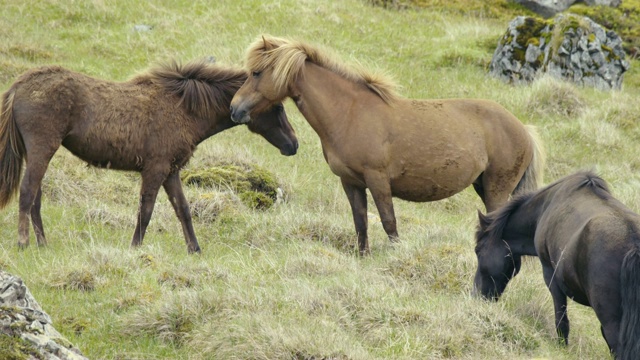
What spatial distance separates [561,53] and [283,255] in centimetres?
1159

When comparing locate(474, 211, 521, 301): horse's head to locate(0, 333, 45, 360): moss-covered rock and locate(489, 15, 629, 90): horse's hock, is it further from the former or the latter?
locate(489, 15, 629, 90): horse's hock

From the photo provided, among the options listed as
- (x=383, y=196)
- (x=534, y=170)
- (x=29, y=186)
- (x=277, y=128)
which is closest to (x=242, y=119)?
(x=277, y=128)

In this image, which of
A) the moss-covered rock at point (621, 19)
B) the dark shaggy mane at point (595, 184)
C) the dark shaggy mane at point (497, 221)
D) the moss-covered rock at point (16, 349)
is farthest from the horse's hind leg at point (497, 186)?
the moss-covered rock at point (621, 19)

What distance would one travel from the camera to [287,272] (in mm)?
7820

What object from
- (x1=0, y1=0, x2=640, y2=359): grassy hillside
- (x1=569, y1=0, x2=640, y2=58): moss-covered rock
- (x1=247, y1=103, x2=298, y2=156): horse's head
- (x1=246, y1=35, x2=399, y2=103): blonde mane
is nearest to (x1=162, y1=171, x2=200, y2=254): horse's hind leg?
(x1=0, y1=0, x2=640, y2=359): grassy hillside

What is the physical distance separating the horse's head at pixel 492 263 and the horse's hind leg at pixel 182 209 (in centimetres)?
314

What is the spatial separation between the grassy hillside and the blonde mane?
1.69 meters

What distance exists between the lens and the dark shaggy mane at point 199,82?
9273 mm

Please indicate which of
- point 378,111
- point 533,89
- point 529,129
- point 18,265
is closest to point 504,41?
point 533,89

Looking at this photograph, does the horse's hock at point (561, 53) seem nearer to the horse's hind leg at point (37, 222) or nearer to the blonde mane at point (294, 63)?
the blonde mane at point (294, 63)

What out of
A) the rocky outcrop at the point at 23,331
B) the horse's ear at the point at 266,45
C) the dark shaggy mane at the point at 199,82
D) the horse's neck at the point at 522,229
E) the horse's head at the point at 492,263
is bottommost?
the horse's head at the point at 492,263

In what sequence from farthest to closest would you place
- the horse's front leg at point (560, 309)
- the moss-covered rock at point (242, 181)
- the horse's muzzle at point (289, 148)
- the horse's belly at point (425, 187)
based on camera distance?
the moss-covered rock at point (242, 181) < the horse's muzzle at point (289, 148) < the horse's belly at point (425, 187) < the horse's front leg at point (560, 309)

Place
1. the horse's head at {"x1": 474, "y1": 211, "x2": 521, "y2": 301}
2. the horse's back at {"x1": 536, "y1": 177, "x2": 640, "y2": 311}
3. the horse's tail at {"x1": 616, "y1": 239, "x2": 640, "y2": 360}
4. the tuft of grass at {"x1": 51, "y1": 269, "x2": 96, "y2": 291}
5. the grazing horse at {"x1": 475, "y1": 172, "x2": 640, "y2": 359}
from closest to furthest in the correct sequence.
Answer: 1. the horse's tail at {"x1": 616, "y1": 239, "x2": 640, "y2": 360}
2. the grazing horse at {"x1": 475, "y1": 172, "x2": 640, "y2": 359}
3. the horse's back at {"x1": 536, "y1": 177, "x2": 640, "y2": 311}
4. the tuft of grass at {"x1": 51, "y1": 269, "x2": 96, "y2": 291}
5. the horse's head at {"x1": 474, "y1": 211, "x2": 521, "y2": 301}

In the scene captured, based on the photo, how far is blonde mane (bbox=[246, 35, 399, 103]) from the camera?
29.9 ft
